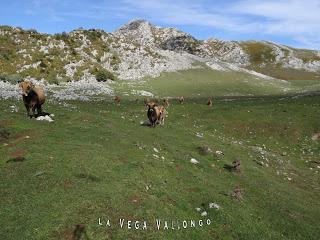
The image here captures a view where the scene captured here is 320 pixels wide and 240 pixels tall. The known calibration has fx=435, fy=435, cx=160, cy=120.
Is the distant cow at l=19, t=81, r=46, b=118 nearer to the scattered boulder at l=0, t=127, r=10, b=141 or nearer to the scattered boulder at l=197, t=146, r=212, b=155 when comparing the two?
the scattered boulder at l=0, t=127, r=10, b=141

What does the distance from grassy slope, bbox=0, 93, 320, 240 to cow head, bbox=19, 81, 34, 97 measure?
1.97 metres

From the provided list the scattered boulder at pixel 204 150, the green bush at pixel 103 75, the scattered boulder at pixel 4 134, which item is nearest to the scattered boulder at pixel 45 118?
the scattered boulder at pixel 4 134

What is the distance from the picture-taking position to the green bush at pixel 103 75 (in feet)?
274

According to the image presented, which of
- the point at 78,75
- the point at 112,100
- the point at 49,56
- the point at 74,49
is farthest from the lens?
the point at 74,49

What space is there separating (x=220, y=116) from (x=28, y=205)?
3615 cm

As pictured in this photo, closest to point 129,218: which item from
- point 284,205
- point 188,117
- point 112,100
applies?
point 284,205

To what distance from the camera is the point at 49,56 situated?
8906 cm

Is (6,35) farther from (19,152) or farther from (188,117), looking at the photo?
(19,152)

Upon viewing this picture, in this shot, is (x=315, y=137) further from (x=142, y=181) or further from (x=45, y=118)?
(x=142, y=181)

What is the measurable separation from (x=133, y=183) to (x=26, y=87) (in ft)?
45.8

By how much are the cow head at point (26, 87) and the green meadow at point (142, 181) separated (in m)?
1.97

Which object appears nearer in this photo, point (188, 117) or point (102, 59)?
point (188, 117)

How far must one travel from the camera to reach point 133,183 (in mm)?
23219

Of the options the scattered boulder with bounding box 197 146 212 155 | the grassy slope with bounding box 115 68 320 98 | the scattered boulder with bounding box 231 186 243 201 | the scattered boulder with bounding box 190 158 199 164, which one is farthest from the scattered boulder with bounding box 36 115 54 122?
the grassy slope with bounding box 115 68 320 98
